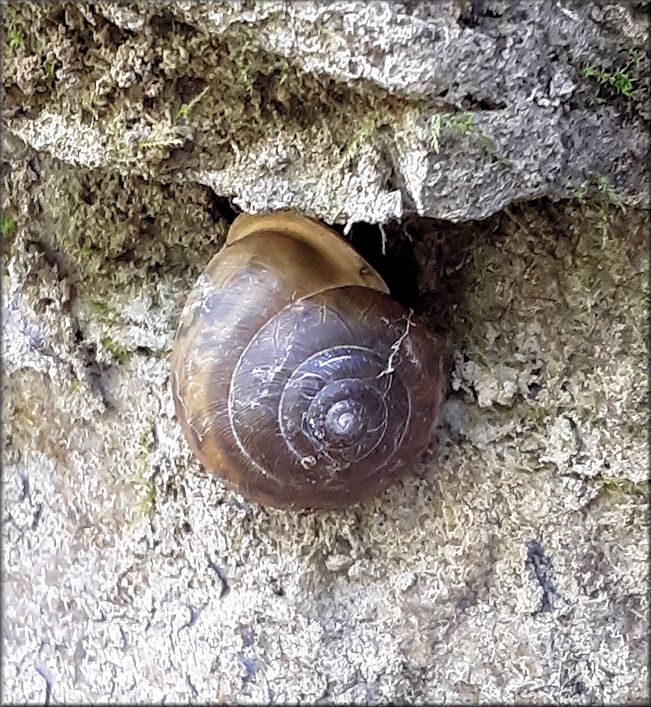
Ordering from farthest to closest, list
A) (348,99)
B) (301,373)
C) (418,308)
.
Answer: (418,308) < (301,373) < (348,99)

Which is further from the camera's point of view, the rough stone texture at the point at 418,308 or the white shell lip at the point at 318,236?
the white shell lip at the point at 318,236

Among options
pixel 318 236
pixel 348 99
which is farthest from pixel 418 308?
pixel 348 99

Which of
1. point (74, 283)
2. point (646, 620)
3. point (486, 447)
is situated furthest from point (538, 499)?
point (74, 283)

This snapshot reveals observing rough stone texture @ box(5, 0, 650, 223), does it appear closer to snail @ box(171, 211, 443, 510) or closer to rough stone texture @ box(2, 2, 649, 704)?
rough stone texture @ box(2, 2, 649, 704)

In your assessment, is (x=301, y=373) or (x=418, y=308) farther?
(x=418, y=308)

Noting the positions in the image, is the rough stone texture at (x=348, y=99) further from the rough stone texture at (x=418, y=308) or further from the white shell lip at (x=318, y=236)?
the white shell lip at (x=318, y=236)

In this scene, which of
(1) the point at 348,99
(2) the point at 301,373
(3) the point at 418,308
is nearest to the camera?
(1) the point at 348,99

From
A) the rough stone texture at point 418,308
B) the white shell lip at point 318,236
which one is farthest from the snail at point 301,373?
the rough stone texture at point 418,308

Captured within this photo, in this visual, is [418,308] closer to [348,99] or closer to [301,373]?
[301,373]
